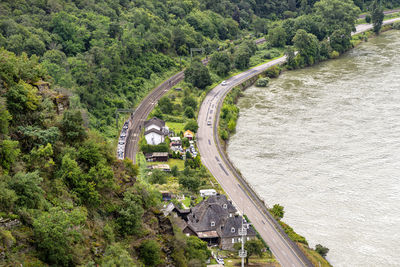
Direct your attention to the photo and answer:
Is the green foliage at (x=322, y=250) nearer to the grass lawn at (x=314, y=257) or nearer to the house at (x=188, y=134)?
the grass lawn at (x=314, y=257)

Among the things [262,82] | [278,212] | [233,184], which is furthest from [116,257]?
[262,82]

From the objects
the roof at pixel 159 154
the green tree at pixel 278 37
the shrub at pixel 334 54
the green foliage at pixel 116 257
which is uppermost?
the green tree at pixel 278 37

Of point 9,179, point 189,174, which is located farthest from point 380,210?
point 9,179

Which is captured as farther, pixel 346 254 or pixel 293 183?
pixel 293 183

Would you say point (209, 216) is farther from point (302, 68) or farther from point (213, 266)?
point (302, 68)

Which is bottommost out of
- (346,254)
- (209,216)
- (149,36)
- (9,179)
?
(346,254)

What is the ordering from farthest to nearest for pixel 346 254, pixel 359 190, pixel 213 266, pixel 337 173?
pixel 337 173, pixel 359 190, pixel 346 254, pixel 213 266

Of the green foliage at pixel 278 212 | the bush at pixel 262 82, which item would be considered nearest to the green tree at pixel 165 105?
the bush at pixel 262 82
